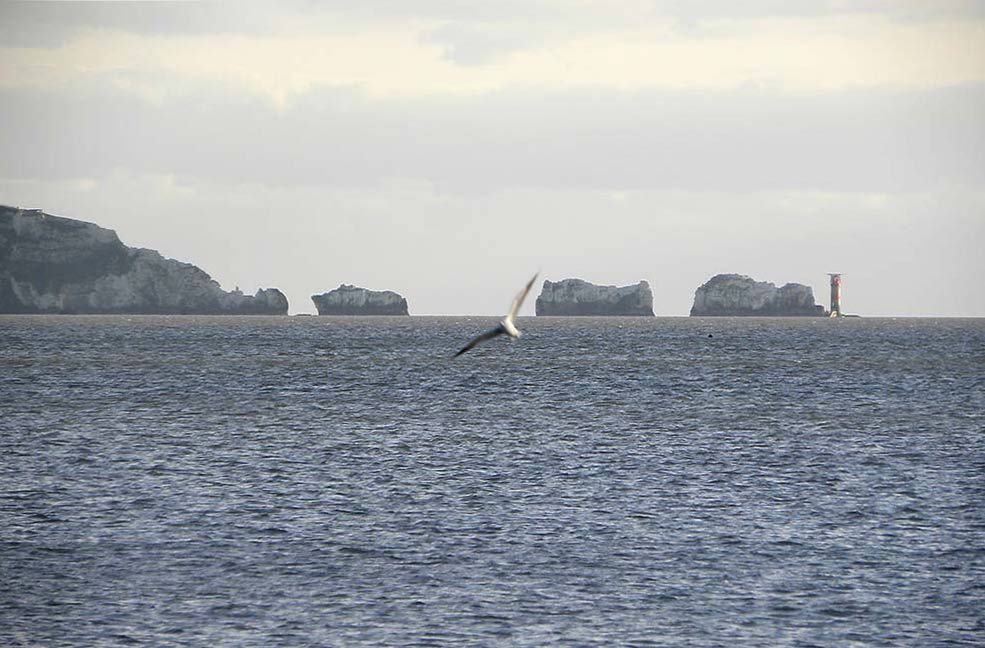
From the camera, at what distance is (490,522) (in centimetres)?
4528

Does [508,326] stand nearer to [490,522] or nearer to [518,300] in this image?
[518,300]

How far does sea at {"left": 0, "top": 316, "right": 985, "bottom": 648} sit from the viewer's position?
33.6 m

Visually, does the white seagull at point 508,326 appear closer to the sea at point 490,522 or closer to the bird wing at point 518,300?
the bird wing at point 518,300

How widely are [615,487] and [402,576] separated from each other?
16618 millimetres

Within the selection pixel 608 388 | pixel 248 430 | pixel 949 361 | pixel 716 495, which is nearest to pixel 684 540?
pixel 716 495

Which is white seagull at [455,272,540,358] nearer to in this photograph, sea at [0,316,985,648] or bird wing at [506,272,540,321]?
bird wing at [506,272,540,321]

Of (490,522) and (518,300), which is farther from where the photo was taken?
(490,522)

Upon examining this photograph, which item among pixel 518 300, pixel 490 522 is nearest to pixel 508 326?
pixel 518 300

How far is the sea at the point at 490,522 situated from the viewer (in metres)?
33.6

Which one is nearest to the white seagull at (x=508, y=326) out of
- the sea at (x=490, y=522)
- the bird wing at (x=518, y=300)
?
the bird wing at (x=518, y=300)

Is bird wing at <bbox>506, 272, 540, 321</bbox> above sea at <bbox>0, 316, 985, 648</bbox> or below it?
above

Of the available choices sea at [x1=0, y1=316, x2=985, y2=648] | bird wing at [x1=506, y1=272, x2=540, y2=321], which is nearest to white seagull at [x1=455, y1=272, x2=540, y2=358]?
bird wing at [x1=506, y1=272, x2=540, y2=321]

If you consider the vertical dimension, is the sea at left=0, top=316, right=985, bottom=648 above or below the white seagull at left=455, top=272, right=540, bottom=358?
below

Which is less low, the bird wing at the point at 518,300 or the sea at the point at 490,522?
the bird wing at the point at 518,300
